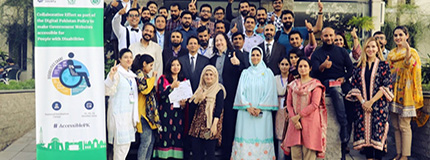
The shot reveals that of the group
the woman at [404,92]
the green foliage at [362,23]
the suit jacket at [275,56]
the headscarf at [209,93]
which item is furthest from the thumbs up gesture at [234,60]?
the green foliage at [362,23]

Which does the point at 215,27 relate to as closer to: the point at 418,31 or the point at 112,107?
the point at 112,107

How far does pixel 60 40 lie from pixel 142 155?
1.97m

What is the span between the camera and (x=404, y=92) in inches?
248

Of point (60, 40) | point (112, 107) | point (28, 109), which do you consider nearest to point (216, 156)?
point (112, 107)

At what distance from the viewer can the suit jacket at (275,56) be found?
6652 millimetres

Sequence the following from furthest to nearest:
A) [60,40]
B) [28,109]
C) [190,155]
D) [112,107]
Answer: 1. [28,109]
2. [190,155]
3. [112,107]
4. [60,40]

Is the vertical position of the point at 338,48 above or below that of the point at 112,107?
above

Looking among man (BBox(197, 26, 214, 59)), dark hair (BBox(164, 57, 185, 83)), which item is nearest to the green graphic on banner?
dark hair (BBox(164, 57, 185, 83))

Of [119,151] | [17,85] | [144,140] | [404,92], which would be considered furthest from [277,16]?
[17,85]

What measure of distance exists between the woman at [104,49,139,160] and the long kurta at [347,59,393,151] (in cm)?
300

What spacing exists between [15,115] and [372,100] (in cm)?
602

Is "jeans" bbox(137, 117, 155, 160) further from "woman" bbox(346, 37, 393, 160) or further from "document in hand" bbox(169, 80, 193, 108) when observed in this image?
"woman" bbox(346, 37, 393, 160)

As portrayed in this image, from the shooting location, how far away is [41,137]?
15.1 ft

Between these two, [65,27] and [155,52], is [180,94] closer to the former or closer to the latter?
[155,52]
